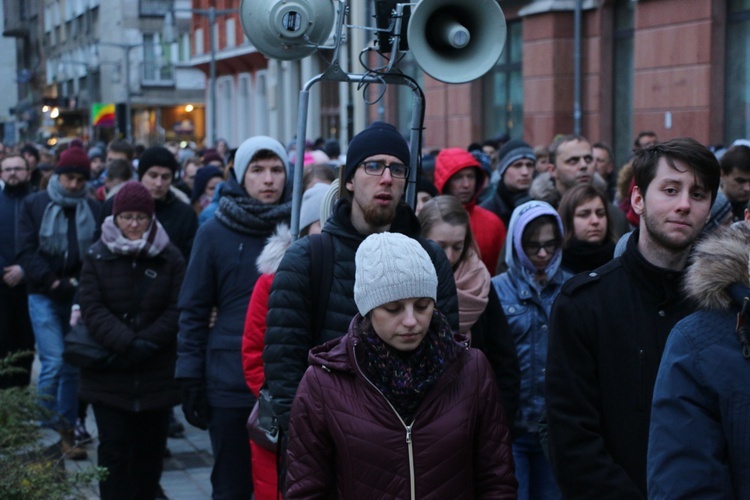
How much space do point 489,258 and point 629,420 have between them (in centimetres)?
378

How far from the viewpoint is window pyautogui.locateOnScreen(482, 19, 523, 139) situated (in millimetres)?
22297

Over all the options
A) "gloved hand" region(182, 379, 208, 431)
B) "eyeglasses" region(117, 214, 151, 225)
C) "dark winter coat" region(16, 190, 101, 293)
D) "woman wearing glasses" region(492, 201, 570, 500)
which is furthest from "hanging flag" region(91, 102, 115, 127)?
"woman wearing glasses" region(492, 201, 570, 500)

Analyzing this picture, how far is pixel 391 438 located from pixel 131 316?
11.5 ft

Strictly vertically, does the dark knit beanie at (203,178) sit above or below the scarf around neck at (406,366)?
above

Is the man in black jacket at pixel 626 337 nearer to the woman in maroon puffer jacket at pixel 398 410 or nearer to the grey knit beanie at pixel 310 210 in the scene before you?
the woman in maroon puffer jacket at pixel 398 410

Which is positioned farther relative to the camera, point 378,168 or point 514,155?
point 514,155

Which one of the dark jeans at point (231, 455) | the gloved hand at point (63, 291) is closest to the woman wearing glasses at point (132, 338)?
the dark jeans at point (231, 455)

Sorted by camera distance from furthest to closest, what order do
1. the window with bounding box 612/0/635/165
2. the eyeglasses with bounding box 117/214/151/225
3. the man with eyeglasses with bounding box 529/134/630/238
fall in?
the window with bounding box 612/0/635/165 → the man with eyeglasses with bounding box 529/134/630/238 → the eyeglasses with bounding box 117/214/151/225

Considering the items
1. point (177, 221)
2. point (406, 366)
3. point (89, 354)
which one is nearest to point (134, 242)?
point (89, 354)

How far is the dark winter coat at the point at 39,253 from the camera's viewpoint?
29.6 feet

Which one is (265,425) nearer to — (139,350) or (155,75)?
(139,350)

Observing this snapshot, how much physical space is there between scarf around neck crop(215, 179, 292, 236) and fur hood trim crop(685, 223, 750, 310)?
3372mm

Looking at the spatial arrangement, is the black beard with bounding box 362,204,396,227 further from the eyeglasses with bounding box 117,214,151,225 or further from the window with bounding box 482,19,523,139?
the window with bounding box 482,19,523,139

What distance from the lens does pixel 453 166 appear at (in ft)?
25.1
